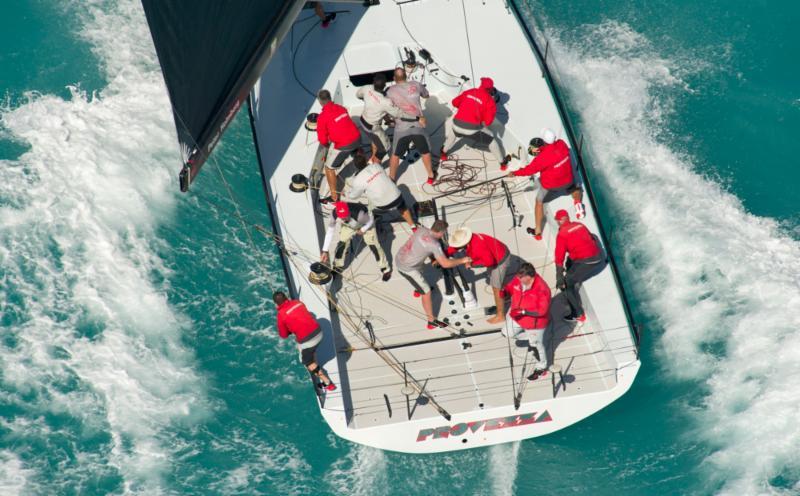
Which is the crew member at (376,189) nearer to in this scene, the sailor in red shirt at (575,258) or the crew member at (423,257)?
the crew member at (423,257)

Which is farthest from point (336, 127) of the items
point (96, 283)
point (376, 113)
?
point (96, 283)

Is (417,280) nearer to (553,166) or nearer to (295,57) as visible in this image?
(553,166)

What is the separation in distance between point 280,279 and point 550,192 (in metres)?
3.51

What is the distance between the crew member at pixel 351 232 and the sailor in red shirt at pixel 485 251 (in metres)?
0.98

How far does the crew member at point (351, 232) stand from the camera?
8898 millimetres

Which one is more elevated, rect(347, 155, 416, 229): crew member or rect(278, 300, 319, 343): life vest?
rect(347, 155, 416, 229): crew member

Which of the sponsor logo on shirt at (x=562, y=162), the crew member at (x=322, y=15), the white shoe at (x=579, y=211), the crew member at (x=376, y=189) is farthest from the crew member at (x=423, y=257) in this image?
the crew member at (x=322, y=15)

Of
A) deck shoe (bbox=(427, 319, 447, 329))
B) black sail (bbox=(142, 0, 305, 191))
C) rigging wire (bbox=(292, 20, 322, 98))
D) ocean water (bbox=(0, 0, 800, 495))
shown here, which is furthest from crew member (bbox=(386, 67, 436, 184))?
ocean water (bbox=(0, 0, 800, 495))

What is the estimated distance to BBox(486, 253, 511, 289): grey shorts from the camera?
850 centimetres

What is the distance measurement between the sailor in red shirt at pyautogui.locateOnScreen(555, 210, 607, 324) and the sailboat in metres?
0.10

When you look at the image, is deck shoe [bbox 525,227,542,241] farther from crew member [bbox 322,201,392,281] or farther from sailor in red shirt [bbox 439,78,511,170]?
crew member [bbox 322,201,392,281]

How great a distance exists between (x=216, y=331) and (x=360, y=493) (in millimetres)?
2697

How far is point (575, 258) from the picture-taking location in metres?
8.64

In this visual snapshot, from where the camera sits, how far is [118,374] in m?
9.73
